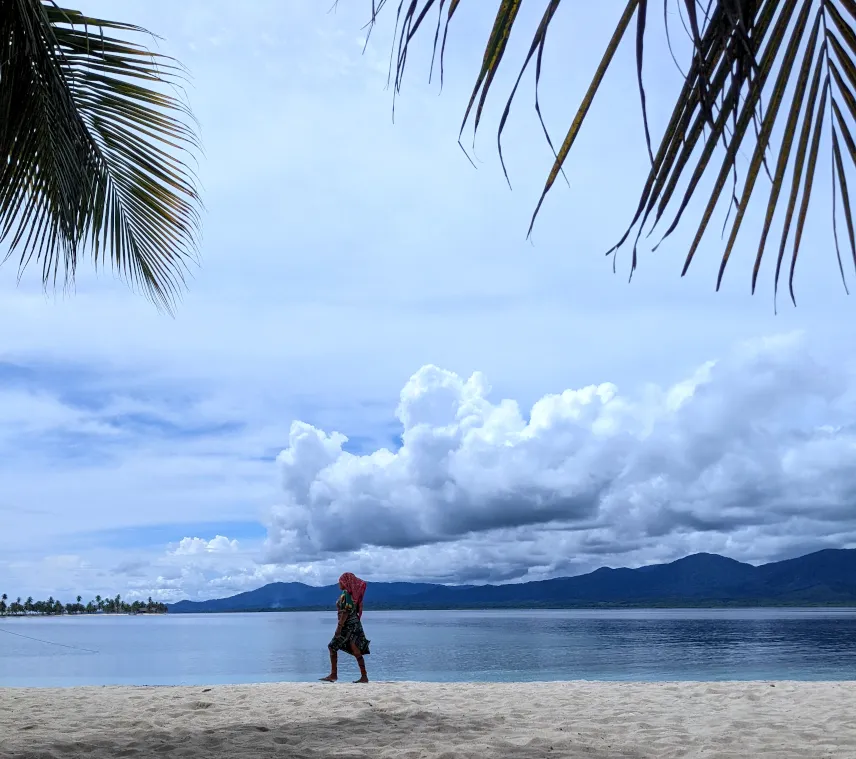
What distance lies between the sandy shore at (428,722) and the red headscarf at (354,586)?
1.15 meters

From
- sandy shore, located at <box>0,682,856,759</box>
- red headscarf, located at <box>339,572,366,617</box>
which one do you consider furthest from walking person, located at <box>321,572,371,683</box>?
sandy shore, located at <box>0,682,856,759</box>

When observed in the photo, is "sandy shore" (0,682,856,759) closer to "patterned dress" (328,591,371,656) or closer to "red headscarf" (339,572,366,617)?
"patterned dress" (328,591,371,656)

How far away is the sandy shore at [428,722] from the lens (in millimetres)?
6160

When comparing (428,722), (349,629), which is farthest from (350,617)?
(428,722)

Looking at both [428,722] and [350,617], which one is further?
[350,617]

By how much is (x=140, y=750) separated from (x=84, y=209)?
401 centimetres

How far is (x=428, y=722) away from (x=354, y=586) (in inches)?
164

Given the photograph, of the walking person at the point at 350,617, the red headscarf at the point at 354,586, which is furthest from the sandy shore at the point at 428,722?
the red headscarf at the point at 354,586

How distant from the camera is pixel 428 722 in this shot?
24.7ft

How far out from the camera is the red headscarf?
11.5 metres

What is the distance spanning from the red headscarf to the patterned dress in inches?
2.6

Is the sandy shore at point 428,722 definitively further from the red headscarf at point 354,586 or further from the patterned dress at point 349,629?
the red headscarf at point 354,586

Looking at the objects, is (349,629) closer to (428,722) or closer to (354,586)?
(354,586)

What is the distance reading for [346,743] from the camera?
21.2 feet
